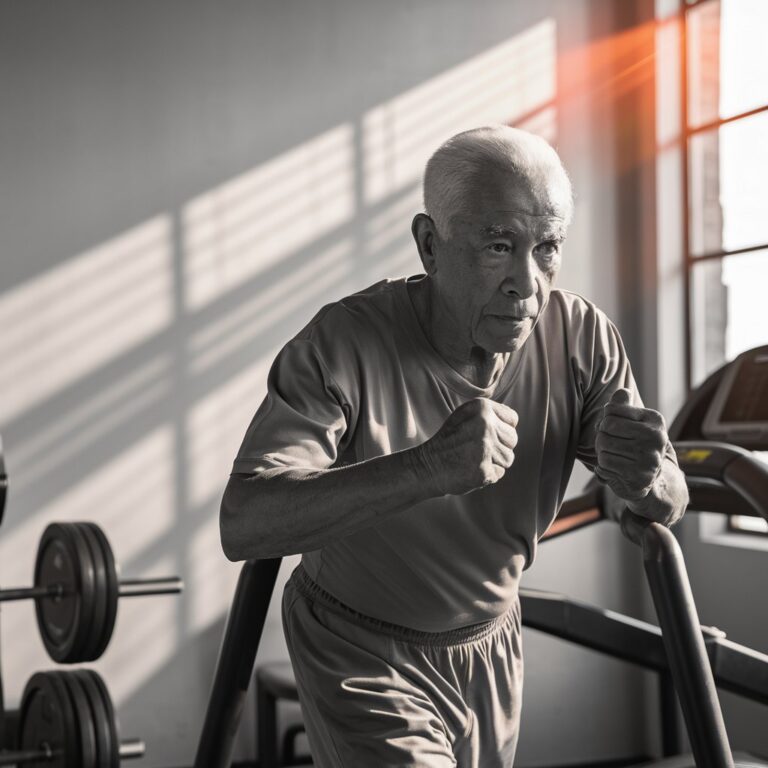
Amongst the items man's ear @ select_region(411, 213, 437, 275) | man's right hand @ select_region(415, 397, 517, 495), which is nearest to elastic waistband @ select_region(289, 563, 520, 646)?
man's right hand @ select_region(415, 397, 517, 495)

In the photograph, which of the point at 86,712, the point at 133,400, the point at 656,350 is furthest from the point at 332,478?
the point at 656,350

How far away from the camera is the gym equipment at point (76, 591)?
223 cm

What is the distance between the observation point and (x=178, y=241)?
3.63 metres

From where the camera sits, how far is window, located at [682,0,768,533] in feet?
11.9

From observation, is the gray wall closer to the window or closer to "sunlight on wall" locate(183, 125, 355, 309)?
"sunlight on wall" locate(183, 125, 355, 309)

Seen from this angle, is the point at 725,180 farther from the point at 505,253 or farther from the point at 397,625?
the point at 397,625

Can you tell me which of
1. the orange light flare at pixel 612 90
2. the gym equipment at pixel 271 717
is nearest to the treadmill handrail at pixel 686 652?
the gym equipment at pixel 271 717

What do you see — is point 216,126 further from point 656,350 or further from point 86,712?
point 86,712

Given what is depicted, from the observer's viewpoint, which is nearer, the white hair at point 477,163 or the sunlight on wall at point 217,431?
the white hair at point 477,163

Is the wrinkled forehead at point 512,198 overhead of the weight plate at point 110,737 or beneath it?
overhead

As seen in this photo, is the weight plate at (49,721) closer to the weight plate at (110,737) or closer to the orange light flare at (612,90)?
the weight plate at (110,737)

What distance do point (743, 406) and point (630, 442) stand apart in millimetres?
1549

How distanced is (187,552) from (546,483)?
2299 mm

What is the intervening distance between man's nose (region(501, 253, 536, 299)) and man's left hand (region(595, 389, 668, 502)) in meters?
0.18
